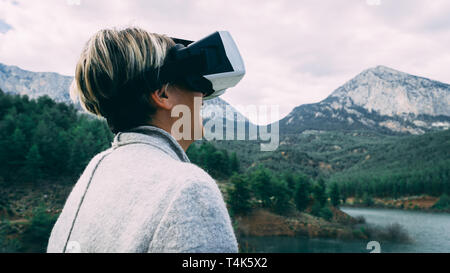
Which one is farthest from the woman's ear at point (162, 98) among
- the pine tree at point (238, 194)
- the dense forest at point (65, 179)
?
the pine tree at point (238, 194)

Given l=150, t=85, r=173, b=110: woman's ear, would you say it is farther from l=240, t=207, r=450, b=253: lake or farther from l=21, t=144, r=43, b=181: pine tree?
l=21, t=144, r=43, b=181: pine tree

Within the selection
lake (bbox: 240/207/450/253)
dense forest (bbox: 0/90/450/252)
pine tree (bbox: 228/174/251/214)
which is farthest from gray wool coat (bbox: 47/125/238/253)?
pine tree (bbox: 228/174/251/214)

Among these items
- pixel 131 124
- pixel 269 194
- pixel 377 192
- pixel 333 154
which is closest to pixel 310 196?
pixel 269 194

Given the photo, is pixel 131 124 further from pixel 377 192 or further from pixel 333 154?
pixel 333 154

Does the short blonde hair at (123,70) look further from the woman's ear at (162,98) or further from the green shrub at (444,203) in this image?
the green shrub at (444,203)

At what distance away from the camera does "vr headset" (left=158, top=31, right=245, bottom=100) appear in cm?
97

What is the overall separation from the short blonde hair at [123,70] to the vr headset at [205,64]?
0.13 ft

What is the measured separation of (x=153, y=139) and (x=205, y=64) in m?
0.33

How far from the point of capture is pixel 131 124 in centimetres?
97

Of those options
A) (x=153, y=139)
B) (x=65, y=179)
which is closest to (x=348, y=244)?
(x=65, y=179)

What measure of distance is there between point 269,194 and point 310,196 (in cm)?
1049

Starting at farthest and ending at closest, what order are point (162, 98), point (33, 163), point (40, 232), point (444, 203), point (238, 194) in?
point (444, 203), point (238, 194), point (33, 163), point (40, 232), point (162, 98)

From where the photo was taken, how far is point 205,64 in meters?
1.00

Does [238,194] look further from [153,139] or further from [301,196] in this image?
[153,139]
